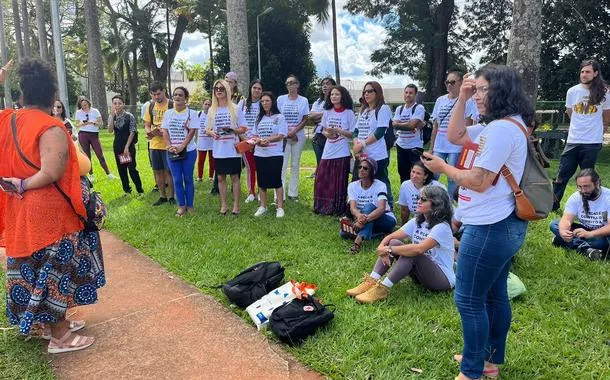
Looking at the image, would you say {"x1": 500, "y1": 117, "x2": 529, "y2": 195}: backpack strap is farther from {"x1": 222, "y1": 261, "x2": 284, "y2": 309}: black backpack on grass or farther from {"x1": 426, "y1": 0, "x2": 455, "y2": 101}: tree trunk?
{"x1": 426, "y1": 0, "x2": 455, "y2": 101}: tree trunk

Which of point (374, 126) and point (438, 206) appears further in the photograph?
point (374, 126)

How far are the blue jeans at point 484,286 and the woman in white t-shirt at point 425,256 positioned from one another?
1.05 metres

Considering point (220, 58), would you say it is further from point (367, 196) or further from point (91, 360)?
point (91, 360)

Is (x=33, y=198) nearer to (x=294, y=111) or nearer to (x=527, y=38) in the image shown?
(x=294, y=111)

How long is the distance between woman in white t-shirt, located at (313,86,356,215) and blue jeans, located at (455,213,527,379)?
3906mm

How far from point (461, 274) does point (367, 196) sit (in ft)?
9.64

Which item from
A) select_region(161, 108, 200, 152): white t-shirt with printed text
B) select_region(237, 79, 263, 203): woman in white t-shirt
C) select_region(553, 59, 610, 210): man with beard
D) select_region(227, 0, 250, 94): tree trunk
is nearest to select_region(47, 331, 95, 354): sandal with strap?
select_region(161, 108, 200, 152): white t-shirt with printed text

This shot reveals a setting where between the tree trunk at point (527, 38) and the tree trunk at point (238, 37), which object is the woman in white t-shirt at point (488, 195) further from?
the tree trunk at point (238, 37)

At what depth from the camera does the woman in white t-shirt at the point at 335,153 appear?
21.4 ft

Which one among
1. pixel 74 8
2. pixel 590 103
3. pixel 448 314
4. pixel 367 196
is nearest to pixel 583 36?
pixel 590 103

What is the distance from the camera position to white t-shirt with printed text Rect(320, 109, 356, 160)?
6531mm

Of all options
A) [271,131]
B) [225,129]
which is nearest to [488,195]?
[271,131]

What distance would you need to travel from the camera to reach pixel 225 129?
21.5 ft

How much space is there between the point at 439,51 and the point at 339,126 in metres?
15.6
